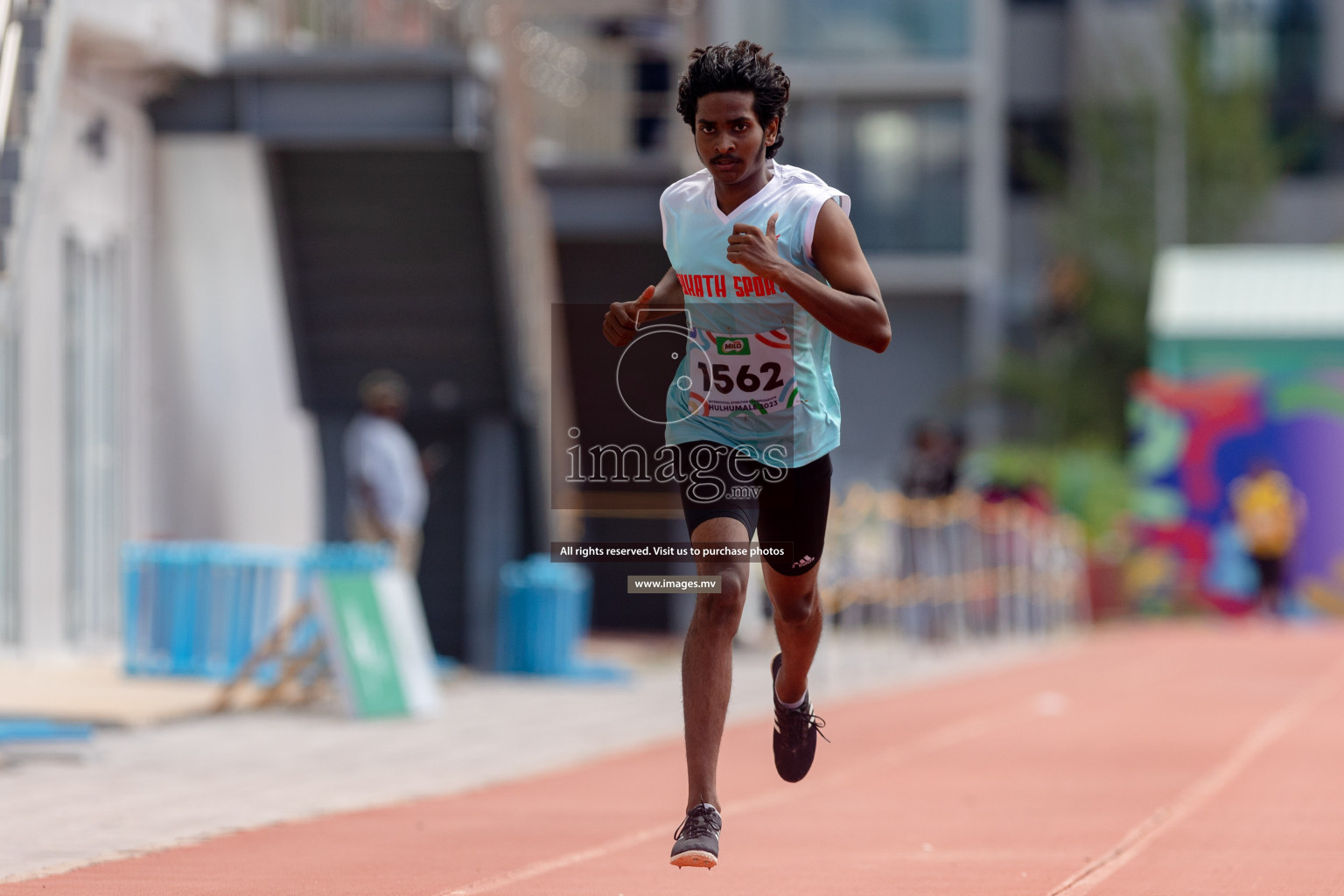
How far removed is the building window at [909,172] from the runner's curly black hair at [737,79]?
37822 mm

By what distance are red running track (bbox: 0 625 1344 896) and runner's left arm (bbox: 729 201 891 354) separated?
1.89m

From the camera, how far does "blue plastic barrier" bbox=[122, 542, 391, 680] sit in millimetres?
14688

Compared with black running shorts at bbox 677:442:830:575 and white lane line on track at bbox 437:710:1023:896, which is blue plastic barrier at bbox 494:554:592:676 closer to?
white lane line on track at bbox 437:710:1023:896

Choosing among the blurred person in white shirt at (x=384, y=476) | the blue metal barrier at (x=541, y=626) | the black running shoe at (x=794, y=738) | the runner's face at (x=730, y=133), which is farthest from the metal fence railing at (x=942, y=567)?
the runner's face at (x=730, y=133)

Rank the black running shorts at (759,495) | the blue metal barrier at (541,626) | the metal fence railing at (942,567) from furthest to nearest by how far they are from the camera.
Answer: the metal fence railing at (942,567) → the blue metal barrier at (541,626) → the black running shorts at (759,495)

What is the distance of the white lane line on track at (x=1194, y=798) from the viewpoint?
23.0 feet

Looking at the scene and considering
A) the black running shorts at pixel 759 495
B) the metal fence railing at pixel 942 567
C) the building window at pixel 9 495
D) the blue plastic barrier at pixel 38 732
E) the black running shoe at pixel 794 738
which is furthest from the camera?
the metal fence railing at pixel 942 567

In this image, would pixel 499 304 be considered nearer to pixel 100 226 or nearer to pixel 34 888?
pixel 100 226

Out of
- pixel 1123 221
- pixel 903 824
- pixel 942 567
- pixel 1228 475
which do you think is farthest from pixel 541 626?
pixel 1123 221

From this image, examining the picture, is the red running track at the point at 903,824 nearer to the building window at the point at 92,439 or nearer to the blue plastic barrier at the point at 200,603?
the blue plastic barrier at the point at 200,603

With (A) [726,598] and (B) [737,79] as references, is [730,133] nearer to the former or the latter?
(B) [737,79]

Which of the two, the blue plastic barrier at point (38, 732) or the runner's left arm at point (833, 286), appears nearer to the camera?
the runner's left arm at point (833, 286)

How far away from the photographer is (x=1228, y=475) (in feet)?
94.5

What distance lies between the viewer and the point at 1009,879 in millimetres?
6918
